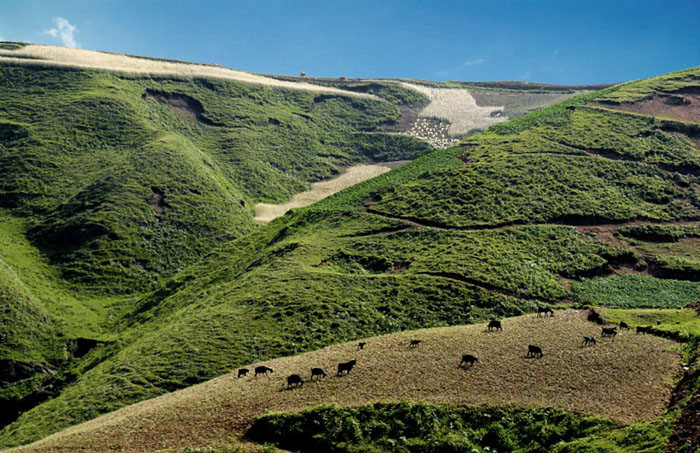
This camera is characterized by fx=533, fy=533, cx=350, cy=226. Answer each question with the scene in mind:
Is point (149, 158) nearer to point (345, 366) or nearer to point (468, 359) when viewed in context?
point (345, 366)

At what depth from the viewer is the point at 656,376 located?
26672 millimetres

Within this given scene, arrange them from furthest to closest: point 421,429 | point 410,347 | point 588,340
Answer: point 410,347 < point 588,340 < point 421,429

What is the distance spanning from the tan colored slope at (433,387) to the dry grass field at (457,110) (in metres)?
128

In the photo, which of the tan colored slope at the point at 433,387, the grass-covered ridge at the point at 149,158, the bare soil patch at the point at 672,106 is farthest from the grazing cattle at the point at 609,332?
the bare soil patch at the point at 672,106

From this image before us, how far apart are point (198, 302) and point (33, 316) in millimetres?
16437

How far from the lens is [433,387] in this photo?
27.1m

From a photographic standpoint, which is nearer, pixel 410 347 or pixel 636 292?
pixel 410 347

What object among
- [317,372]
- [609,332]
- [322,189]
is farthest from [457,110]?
[317,372]

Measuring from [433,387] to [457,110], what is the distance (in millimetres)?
155877

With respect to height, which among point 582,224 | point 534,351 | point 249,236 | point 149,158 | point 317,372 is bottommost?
point 317,372

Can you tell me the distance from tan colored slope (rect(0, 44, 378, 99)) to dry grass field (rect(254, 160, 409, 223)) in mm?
48888

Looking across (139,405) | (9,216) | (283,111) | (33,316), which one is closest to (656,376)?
(139,405)

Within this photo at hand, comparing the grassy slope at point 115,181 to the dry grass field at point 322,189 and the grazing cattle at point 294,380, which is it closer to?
the dry grass field at point 322,189

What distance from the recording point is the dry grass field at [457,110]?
159 meters
